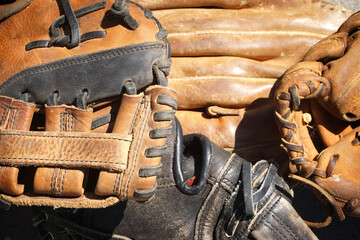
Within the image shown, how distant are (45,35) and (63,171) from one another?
1.65ft

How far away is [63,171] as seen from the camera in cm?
118

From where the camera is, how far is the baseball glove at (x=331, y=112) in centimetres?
139

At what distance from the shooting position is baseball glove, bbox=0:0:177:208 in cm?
116

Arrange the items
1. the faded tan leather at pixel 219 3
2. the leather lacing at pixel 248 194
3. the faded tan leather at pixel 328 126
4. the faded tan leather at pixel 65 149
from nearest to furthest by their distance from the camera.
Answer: the faded tan leather at pixel 65 149, the leather lacing at pixel 248 194, the faded tan leather at pixel 328 126, the faded tan leather at pixel 219 3

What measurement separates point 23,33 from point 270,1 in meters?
1.24

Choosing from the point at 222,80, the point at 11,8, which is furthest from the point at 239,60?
the point at 11,8

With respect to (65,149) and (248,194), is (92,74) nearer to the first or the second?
(65,149)

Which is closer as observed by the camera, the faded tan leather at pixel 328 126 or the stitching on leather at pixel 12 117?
the stitching on leather at pixel 12 117

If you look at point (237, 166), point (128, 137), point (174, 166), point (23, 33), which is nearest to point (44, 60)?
point (23, 33)

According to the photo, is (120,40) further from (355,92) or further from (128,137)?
(355,92)

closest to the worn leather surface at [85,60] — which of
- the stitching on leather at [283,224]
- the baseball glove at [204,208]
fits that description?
the baseball glove at [204,208]

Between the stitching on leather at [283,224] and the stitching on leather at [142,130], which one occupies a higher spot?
the stitching on leather at [142,130]

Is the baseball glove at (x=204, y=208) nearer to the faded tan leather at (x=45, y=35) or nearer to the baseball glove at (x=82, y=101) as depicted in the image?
the baseball glove at (x=82, y=101)

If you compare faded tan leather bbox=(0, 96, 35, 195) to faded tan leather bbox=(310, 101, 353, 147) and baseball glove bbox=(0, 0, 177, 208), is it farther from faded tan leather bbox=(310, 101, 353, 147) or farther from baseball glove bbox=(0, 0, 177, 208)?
faded tan leather bbox=(310, 101, 353, 147)
